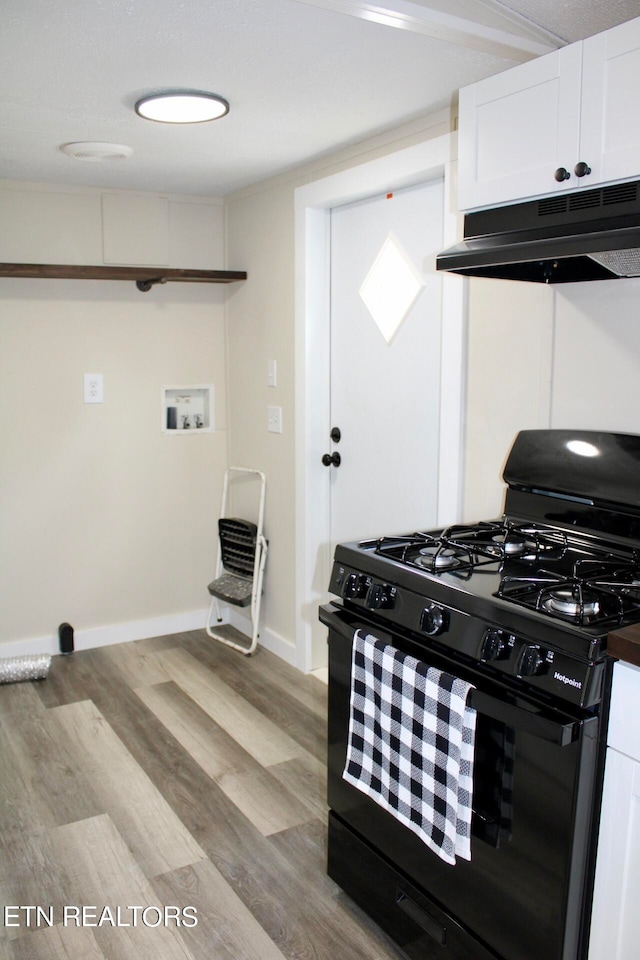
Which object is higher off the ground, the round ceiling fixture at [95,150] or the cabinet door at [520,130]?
the round ceiling fixture at [95,150]

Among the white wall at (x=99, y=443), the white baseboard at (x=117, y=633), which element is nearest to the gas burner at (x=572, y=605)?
the white wall at (x=99, y=443)

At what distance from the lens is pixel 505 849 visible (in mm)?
1568

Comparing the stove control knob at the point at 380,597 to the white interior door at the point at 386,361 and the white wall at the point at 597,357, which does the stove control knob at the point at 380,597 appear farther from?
the white interior door at the point at 386,361

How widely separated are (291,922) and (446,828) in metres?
0.69

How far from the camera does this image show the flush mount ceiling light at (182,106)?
2.35m

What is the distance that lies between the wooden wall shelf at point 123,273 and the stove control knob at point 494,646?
104 inches

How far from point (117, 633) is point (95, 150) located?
89.1 inches

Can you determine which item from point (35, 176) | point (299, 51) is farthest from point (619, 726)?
point (35, 176)

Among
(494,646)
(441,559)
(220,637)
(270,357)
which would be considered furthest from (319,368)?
(494,646)

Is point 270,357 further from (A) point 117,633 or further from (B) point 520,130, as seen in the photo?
(B) point 520,130

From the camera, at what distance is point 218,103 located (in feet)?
7.90

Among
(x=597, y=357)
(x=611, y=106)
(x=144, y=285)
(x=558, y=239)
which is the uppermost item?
(x=611, y=106)

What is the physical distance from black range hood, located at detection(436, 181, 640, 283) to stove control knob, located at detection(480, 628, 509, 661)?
790 millimetres

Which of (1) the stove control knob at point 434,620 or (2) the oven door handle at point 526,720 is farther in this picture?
(1) the stove control knob at point 434,620
